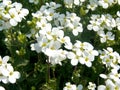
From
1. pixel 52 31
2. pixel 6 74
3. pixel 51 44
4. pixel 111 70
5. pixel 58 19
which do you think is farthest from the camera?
pixel 58 19

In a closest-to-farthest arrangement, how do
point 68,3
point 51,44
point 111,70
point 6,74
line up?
1. point 6,74
2. point 51,44
3. point 111,70
4. point 68,3

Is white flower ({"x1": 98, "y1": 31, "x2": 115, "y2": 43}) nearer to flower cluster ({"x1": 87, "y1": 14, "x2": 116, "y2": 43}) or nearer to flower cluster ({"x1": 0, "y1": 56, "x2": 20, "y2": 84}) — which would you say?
flower cluster ({"x1": 87, "y1": 14, "x2": 116, "y2": 43})

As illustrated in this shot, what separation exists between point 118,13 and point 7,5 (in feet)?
3.76

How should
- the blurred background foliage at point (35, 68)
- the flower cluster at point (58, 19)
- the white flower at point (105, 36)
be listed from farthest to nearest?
the white flower at point (105, 36) → the flower cluster at point (58, 19) → the blurred background foliage at point (35, 68)

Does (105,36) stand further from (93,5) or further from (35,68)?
(35,68)

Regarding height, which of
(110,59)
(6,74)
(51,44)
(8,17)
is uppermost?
(8,17)

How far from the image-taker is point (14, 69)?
9.15ft

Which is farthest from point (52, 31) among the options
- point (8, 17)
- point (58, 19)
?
point (58, 19)

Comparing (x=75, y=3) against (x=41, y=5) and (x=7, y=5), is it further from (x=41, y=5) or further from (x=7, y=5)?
(x=7, y=5)

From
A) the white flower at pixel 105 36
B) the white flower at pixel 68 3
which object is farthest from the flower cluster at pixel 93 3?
the white flower at pixel 105 36

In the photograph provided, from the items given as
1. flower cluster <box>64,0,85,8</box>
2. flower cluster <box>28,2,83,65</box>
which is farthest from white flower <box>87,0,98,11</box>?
flower cluster <box>28,2,83,65</box>

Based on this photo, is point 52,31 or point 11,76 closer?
point 11,76

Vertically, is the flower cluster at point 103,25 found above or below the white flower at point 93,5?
below

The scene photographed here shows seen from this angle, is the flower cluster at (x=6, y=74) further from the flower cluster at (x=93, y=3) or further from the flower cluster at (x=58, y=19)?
the flower cluster at (x=93, y=3)
